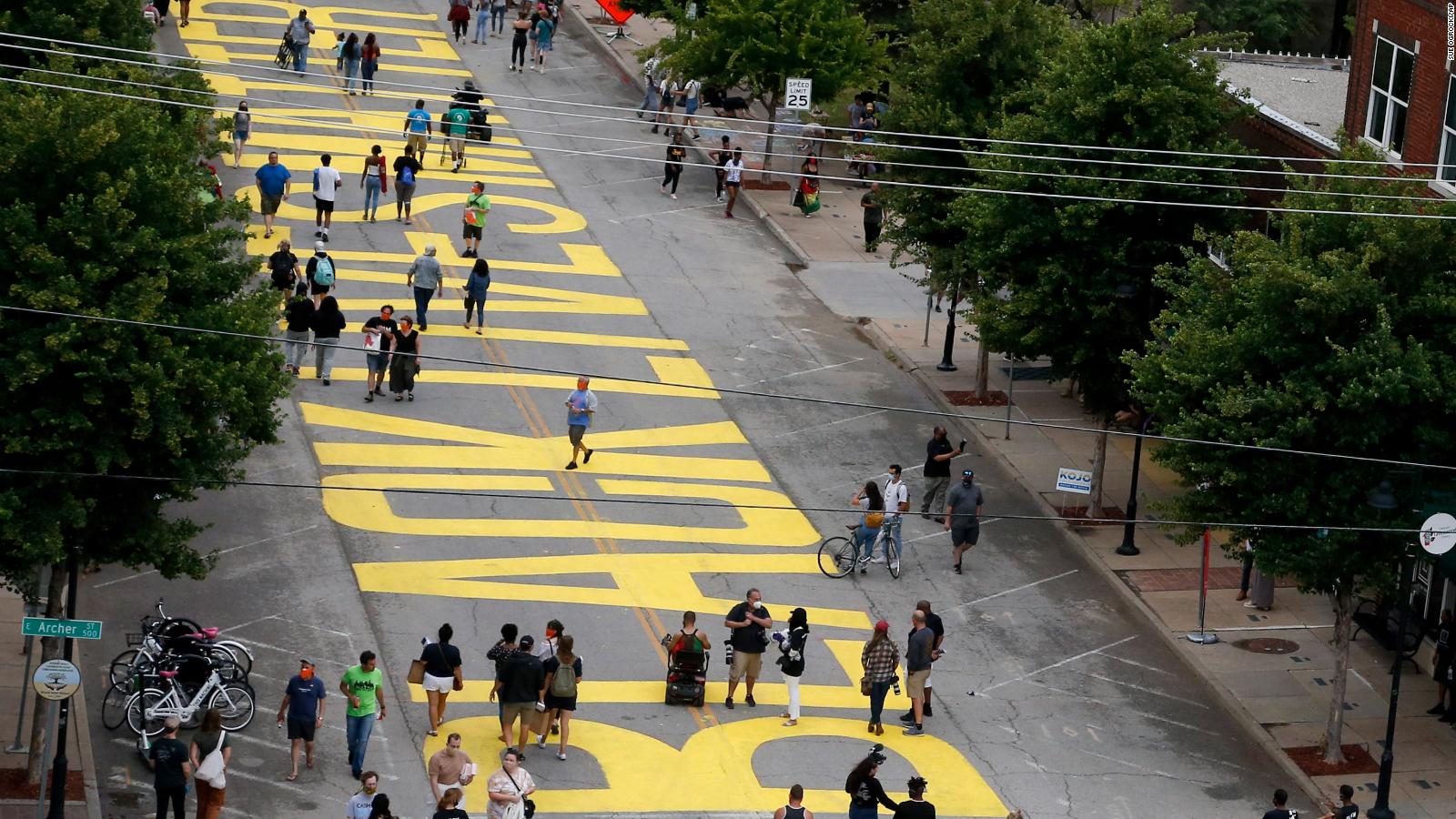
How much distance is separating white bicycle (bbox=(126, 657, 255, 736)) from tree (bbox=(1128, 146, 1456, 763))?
12.3 metres

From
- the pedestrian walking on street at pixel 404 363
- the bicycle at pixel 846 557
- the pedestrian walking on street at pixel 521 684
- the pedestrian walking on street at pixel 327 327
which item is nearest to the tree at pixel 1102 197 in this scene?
the bicycle at pixel 846 557

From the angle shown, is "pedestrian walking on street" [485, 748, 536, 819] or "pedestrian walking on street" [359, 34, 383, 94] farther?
"pedestrian walking on street" [359, 34, 383, 94]

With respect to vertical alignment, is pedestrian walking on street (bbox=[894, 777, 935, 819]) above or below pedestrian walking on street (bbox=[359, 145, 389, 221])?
below

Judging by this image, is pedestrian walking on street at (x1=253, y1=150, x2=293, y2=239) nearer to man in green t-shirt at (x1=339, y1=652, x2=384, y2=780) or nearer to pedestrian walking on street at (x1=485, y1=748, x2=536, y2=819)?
man in green t-shirt at (x1=339, y1=652, x2=384, y2=780)

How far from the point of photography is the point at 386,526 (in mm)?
31172

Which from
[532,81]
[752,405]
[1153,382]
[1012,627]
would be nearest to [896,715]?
[1012,627]

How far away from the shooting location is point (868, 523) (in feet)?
101

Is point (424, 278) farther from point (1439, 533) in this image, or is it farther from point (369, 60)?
point (1439, 533)

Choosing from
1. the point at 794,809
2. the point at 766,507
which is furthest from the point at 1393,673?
the point at 766,507

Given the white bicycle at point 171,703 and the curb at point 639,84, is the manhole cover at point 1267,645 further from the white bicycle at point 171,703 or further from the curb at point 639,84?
the curb at point 639,84

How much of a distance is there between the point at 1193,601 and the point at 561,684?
11175 mm

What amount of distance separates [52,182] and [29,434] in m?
2.84

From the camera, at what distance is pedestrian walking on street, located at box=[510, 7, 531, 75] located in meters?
57.1

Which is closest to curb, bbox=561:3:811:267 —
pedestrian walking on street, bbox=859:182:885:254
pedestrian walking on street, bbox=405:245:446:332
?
pedestrian walking on street, bbox=859:182:885:254
